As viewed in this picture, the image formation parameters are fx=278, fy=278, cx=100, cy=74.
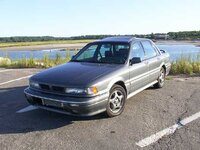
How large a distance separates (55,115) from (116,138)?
1634mm

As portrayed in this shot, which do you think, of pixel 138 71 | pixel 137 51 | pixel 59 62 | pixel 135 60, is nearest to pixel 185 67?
pixel 137 51

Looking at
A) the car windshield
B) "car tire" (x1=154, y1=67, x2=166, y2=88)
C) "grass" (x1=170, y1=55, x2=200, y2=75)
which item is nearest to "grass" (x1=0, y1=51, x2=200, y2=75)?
"grass" (x1=170, y1=55, x2=200, y2=75)

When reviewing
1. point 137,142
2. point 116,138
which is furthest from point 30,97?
point 137,142

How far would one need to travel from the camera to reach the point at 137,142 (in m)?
4.35

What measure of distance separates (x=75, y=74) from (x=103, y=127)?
115 centimetres

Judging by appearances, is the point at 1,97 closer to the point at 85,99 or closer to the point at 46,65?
the point at 85,99

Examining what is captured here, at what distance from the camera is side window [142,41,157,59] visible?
714cm

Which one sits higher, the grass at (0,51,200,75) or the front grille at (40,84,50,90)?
the front grille at (40,84,50,90)

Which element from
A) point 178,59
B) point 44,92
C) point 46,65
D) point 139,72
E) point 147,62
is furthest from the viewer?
point 46,65

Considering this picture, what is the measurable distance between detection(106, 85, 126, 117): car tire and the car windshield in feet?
2.47

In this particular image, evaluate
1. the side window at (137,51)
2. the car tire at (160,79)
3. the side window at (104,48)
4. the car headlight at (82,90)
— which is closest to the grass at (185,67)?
the car tire at (160,79)

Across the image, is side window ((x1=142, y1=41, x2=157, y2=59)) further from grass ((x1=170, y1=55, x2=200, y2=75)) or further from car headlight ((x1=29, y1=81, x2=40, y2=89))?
grass ((x1=170, y1=55, x2=200, y2=75))

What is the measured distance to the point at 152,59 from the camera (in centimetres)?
725

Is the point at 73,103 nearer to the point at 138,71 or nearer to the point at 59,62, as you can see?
the point at 138,71
